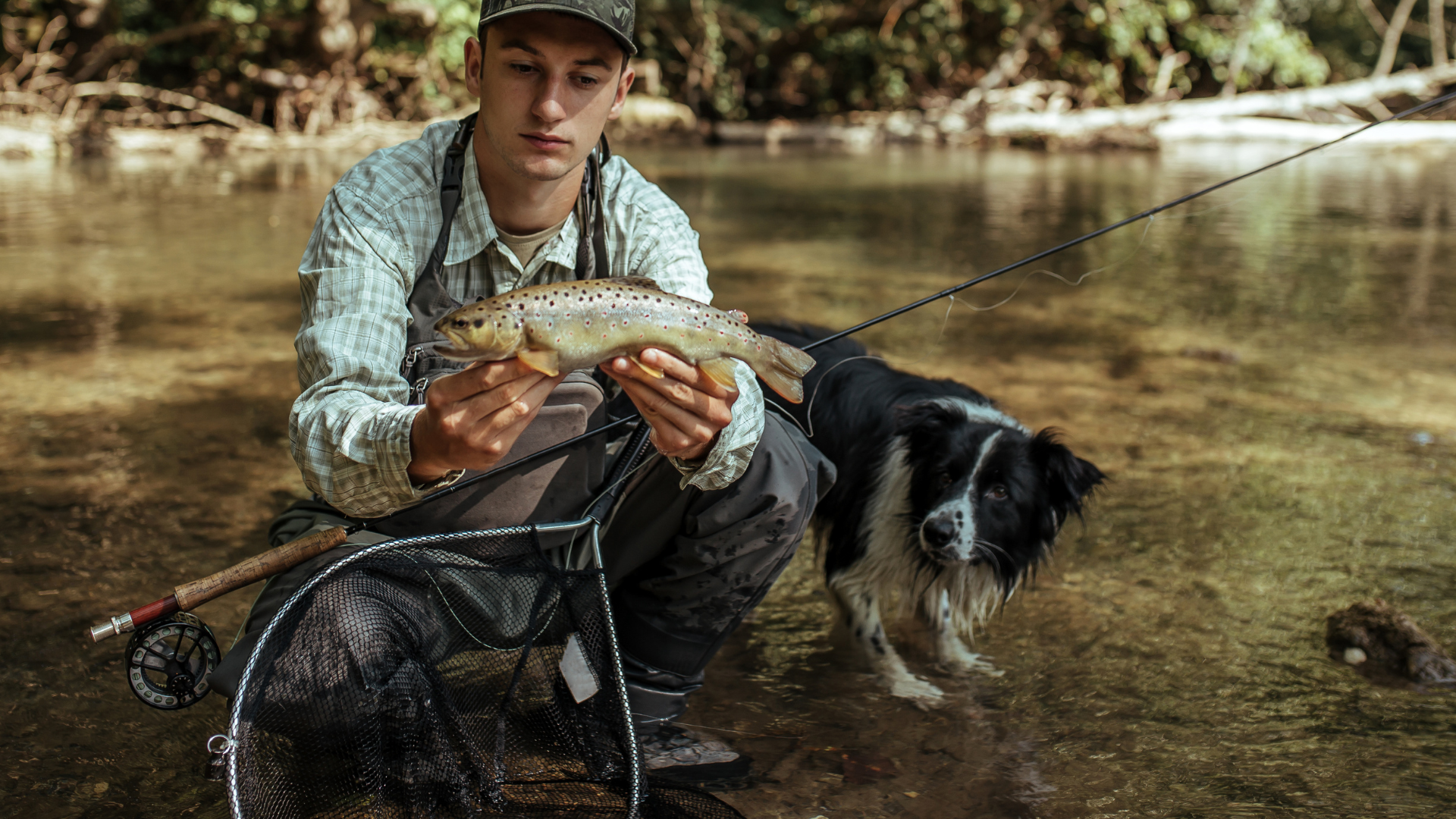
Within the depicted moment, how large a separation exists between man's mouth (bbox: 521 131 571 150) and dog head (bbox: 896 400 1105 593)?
1605 millimetres

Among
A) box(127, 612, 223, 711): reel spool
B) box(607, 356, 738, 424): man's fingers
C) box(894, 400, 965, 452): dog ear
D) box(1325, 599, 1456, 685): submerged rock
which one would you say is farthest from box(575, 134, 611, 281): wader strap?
box(1325, 599, 1456, 685): submerged rock

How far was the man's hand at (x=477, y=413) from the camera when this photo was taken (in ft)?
6.15

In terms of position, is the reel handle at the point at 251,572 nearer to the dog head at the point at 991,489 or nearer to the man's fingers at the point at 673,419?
the man's fingers at the point at 673,419

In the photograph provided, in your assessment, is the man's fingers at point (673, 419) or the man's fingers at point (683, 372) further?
the man's fingers at point (673, 419)

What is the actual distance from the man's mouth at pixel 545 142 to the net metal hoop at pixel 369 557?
2.69ft

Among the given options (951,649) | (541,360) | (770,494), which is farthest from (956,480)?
(541,360)

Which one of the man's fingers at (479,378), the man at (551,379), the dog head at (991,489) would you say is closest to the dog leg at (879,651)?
the dog head at (991,489)

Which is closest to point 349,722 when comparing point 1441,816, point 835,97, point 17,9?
Answer: point 1441,816

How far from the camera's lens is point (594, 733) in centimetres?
227

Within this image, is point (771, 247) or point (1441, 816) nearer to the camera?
point (1441, 816)

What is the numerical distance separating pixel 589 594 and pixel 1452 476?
3.97 m

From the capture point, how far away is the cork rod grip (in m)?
2.29

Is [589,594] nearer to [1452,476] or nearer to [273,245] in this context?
[1452,476]

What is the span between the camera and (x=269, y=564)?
2311 millimetres
